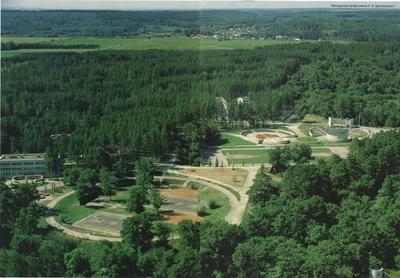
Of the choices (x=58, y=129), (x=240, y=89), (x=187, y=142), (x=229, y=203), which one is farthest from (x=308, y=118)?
(x=58, y=129)

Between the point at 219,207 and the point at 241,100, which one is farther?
the point at 241,100

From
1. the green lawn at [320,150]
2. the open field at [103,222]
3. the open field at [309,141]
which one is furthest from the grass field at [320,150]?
the open field at [103,222]

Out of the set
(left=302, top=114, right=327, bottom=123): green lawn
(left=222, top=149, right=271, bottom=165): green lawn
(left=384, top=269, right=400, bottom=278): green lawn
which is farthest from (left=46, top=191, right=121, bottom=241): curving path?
(left=302, top=114, right=327, bottom=123): green lawn

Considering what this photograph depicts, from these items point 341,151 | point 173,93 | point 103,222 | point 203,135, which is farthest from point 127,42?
point 341,151

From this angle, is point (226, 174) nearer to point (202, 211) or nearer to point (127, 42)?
point (202, 211)

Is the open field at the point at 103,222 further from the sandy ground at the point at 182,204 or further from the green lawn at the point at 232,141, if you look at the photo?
the green lawn at the point at 232,141

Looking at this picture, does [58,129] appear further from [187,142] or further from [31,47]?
[187,142]

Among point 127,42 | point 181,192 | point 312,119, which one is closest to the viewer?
point 127,42
